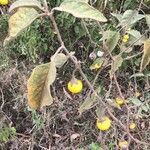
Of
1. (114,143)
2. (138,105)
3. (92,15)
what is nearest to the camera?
(92,15)

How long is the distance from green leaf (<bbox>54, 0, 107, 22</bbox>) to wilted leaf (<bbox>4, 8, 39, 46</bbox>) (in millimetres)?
67

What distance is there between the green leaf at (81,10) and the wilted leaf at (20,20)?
0.07 metres

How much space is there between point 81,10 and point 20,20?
Answer: 0.15 meters

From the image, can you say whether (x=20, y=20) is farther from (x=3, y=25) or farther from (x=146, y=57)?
(x=3, y=25)

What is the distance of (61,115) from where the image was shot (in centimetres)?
208

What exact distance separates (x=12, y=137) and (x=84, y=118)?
1.12ft

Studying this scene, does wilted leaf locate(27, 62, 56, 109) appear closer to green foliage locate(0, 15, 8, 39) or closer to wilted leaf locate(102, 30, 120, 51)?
wilted leaf locate(102, 30, 120, 51)

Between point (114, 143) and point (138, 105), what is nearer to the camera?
point (138, 105)

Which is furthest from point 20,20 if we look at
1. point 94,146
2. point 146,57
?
point 94,146

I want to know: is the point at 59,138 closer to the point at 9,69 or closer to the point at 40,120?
the point at 40,120

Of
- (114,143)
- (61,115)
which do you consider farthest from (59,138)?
(114,143)

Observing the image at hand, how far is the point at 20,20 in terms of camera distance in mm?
1116

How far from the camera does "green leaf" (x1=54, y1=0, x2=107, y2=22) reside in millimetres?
1085

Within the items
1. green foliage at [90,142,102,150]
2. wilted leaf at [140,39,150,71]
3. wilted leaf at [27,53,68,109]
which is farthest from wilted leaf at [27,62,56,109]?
green foliage at [90,142,102,150]
